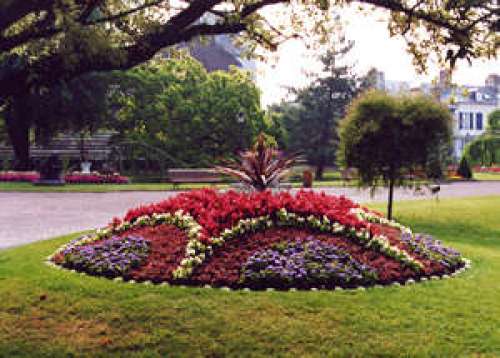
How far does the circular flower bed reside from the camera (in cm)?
764

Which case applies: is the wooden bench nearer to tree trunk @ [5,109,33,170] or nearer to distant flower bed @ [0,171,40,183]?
distant flower bed @ [0,171,40,183]

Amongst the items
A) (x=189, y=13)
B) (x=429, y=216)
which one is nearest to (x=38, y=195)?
(x=429, y=216)

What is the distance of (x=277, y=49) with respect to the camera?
27.8 feet

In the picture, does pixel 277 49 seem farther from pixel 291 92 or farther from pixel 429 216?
pixel 291 92

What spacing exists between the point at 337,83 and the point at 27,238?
134 feet

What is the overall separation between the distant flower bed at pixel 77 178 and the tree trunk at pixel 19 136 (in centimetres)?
448

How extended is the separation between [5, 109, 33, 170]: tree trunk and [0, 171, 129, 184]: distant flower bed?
4480mm

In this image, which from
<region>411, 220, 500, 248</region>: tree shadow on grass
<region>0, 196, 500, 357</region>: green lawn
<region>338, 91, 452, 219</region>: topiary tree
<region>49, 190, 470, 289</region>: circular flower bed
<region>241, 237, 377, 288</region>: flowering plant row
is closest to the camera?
<region>0, 196, 500, 357</region>: green lawn

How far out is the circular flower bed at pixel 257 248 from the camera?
764 cm

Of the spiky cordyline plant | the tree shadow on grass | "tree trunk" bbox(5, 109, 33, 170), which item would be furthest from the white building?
the spiky cordyline plant

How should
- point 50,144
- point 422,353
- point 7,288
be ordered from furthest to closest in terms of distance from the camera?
point 50,144, point 7,288, point 422,353

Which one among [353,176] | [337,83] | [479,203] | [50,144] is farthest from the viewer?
[337,83]

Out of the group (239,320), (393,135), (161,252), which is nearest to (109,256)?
(161,252)

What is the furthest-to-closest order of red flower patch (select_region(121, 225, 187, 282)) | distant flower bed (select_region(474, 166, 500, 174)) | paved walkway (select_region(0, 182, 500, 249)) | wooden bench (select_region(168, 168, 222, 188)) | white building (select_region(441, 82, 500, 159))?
white building (select_region(441, 82, 500, 159)), distant flower bed (select_region(474, 166, 500, 174)), wooden bench (select_region(168, 168, 222, 188)), paved walkway (select_region(0, 182, 500, 249)), red flower patch (select_region(121, 225, 187, 282))
